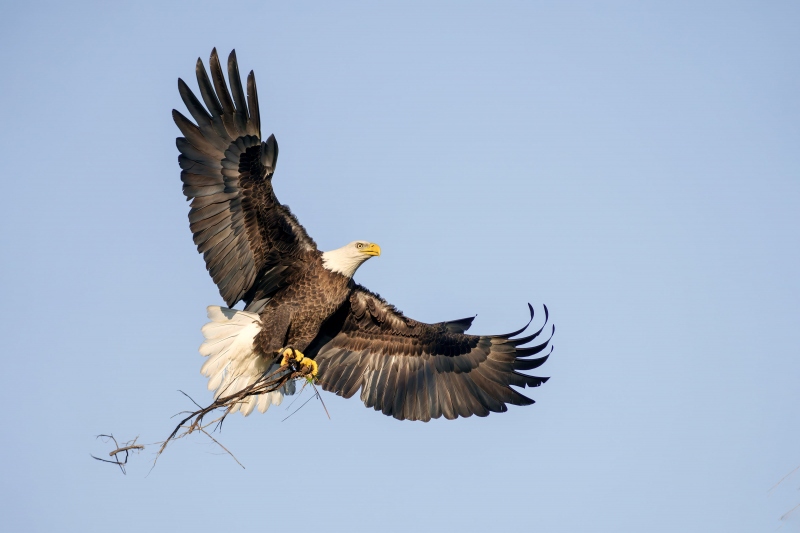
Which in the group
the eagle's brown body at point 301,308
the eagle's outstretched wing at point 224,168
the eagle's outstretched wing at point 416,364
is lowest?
the eagle's outstretched wing at point 416,364

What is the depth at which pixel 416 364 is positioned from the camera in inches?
389

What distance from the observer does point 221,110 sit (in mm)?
8172

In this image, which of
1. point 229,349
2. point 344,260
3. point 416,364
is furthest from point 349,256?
point 416,364

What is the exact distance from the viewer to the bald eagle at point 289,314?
820 centimetres

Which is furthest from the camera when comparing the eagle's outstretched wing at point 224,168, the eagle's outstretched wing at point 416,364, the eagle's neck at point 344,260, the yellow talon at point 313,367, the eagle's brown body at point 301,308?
the eagle's outstretched wing at point 416,364

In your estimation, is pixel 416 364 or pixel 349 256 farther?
pixel 416 364

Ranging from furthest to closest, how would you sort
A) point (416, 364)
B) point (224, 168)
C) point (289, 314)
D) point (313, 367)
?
1. point (416, 364)
2. point (313, 367)
3. point (289, 314)
4. point (224, 168)

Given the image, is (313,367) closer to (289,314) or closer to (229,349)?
(289,314)

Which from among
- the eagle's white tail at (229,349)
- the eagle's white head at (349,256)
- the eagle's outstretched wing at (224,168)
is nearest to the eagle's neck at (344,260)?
the eagle's white head at (349,256)

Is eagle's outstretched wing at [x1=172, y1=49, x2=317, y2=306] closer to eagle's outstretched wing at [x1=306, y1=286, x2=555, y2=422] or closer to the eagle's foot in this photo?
the eagle's foot

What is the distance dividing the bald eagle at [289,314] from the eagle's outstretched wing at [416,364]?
0.01 metres

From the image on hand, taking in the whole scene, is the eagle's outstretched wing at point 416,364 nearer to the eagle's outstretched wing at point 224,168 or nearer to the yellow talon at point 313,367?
the yellow talon at point 313,367

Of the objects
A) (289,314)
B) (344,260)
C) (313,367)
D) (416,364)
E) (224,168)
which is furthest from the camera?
(416,364)

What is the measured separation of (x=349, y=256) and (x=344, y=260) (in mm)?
62
